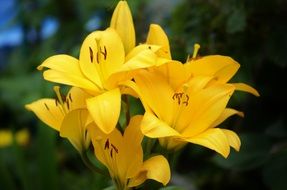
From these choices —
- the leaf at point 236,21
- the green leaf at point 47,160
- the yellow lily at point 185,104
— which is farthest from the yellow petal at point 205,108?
the green leaf at point 47,160

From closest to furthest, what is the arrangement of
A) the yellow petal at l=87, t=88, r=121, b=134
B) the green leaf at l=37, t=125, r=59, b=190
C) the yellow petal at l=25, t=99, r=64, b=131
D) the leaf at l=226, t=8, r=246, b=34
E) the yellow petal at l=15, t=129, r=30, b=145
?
the yellow petal at l=87, t=88, r=121, b=134
the yellow petal at l=25, t=99, r=64, b=131
the leaf at l=226, t=8, r=246, b=34
the green leaf at l=37, t=125, r=59, b=190
the yellow petal at l=15, t=129, r=30, b=145

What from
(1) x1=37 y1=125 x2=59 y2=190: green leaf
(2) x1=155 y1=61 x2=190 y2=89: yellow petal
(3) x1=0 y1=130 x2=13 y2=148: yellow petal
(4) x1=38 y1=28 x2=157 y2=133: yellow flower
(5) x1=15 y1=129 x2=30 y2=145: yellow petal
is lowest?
(3) x1=0 y1=130 x2=13 y2=148: yellow petal

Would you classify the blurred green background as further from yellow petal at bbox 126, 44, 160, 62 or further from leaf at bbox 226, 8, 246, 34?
yellow petal at bbox 126, 44, 160, 62

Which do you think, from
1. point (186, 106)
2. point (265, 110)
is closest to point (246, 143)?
point (265, 110)

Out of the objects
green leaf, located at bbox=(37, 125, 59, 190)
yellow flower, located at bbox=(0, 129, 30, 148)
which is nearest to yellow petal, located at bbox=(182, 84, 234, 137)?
green leaf, located at bbox=(37, 125, 59, 190)

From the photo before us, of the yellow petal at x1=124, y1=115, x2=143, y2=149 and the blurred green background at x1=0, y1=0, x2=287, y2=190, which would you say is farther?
the blurred green background at x1=0, y1=0, x2=287, y2=190

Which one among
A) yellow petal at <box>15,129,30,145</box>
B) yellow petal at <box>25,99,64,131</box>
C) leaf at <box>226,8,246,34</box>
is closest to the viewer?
yellow petal at <box>25,99,64,131</box>
